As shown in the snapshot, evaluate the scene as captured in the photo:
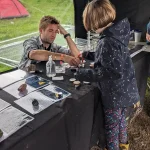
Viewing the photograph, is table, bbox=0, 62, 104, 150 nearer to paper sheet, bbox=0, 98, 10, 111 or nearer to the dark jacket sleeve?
paper sheet, bbox=0, 98, 10, 111

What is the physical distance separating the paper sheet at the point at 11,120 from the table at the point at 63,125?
2 cm

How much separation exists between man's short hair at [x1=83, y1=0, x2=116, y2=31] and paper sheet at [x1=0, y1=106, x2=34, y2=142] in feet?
2.06

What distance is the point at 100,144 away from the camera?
5.56 feet

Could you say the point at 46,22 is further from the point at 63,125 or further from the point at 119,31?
the point at 63,125

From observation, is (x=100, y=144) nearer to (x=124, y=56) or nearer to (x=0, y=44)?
(x=124, y=56)


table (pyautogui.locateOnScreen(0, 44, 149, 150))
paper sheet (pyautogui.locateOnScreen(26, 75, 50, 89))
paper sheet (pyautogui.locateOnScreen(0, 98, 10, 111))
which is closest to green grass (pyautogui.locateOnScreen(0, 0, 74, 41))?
table (pyautogui.locateOnScreen(0, 44, 149, 150))

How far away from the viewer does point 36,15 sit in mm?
2916

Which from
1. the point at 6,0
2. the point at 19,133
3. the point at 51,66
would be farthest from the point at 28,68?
the point at 6,0

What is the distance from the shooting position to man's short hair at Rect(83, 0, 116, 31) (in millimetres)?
1152

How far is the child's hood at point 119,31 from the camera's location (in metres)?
1.21

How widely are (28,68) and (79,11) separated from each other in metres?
1.39

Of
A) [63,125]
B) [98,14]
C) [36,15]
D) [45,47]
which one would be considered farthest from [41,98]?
[36,15]

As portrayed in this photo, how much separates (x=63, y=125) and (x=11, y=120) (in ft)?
0.98

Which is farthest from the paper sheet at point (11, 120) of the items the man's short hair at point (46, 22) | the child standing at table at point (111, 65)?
the man's short hair at point (46, 22)
